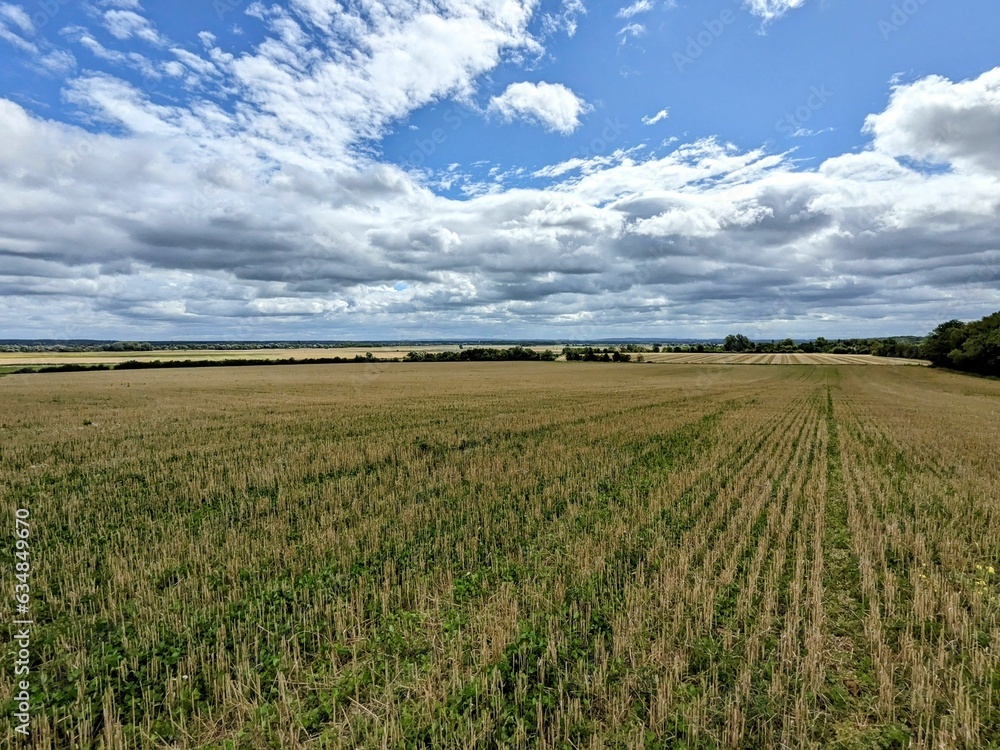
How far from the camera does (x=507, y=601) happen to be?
6.00 m

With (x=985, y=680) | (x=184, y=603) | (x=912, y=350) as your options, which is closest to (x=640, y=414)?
(x=985, y=680)

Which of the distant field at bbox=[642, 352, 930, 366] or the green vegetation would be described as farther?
the distant field at bbox=[642, 352, 930, 366]

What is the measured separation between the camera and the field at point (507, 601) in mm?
4156

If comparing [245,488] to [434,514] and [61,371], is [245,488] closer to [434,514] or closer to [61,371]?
[434,514]

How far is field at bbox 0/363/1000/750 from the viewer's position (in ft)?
13.6

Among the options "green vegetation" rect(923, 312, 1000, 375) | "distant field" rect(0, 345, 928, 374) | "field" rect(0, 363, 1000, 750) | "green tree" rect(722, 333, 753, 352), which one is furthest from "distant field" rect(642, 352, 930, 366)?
"field" rect(0, 363, 1000, 750)

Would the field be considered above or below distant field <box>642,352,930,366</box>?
below

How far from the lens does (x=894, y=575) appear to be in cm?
713

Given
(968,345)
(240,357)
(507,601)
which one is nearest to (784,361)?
(968,345)

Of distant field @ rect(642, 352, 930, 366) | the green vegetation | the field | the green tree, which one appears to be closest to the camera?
the field

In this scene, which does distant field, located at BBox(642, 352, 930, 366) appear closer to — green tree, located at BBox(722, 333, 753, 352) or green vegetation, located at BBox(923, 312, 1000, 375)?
green vegetation, located at BBox(923, 312, 1000, 375)

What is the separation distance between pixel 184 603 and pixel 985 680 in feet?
29.5

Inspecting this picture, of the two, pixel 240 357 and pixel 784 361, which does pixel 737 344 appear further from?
pixel 240 357

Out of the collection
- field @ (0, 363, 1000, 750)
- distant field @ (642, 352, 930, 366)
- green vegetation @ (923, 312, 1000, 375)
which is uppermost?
green vegetation @ (923, 312, 1000, 375)
